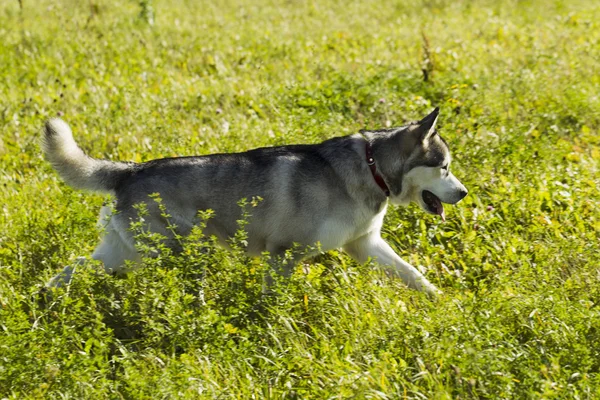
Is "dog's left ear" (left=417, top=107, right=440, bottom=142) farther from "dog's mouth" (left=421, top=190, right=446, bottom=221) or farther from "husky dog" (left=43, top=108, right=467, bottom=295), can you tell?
"dog's mouth" (left=421, top=190, right=446, bottom=221)

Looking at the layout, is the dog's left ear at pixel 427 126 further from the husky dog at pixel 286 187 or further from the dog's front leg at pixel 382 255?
the dog's front leg at pixel 382 255

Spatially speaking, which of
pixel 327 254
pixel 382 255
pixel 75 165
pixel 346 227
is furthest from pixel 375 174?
pixel 75 165

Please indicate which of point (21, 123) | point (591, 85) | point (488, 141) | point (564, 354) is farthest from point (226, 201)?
point (591, 85)

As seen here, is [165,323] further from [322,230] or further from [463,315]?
[463,315]

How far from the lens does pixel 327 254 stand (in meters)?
5.13

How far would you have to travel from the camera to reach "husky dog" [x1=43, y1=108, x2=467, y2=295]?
4.54 meters

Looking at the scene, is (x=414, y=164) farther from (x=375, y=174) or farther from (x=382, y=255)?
(x=382, y=255)

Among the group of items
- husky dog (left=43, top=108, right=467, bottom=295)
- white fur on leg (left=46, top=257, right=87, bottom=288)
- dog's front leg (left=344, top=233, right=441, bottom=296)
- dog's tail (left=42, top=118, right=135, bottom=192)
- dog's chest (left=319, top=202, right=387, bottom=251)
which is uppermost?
dog's tail (left=42, top=118, right=135, bottom=192)

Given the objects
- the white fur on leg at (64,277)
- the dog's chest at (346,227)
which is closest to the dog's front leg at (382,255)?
the dog's chest at (346,227)

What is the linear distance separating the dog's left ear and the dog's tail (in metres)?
1.86

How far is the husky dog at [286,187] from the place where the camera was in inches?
179

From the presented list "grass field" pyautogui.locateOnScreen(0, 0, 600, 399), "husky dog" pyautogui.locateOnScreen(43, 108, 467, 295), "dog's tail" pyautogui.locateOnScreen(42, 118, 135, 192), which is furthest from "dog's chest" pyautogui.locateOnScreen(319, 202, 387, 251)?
"dog's tail" pyautogui.locateOnScreen(42, 118, 135, 192)

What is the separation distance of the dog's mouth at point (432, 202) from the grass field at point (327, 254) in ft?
1.12

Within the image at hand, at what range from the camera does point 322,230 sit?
15.1ft
